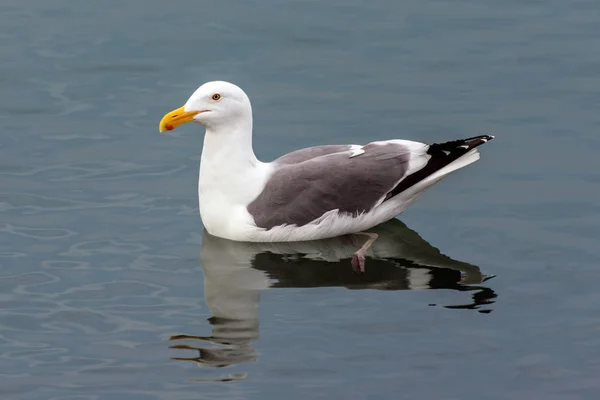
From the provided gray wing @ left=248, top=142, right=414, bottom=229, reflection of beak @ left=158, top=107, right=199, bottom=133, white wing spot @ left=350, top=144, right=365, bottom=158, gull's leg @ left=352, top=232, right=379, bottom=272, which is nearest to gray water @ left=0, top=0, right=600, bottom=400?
gull's leg @ left=352, top=232, right=379, bottom=272

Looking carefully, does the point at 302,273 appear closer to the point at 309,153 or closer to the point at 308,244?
the point at 308,244

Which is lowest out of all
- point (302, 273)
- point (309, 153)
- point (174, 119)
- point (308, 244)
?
A: point (302, 273)

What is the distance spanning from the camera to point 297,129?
16484mm

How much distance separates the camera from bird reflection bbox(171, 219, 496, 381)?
12.3 m

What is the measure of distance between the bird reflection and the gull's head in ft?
4.01

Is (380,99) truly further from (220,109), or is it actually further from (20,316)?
(20,316)

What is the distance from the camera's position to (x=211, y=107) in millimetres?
14180

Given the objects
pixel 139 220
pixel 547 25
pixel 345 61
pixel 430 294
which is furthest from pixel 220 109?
pixel 547 25

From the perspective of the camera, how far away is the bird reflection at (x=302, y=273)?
1229cm

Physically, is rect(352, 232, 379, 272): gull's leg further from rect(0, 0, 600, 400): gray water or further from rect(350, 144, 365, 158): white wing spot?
rect(350, 144, 365, 158): white wing spot

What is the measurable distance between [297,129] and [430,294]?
4058mm

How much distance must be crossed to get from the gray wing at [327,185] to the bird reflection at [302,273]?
0.36 metres

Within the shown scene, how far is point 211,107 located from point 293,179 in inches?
43.6

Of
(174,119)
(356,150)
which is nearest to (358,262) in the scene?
(356,150)
